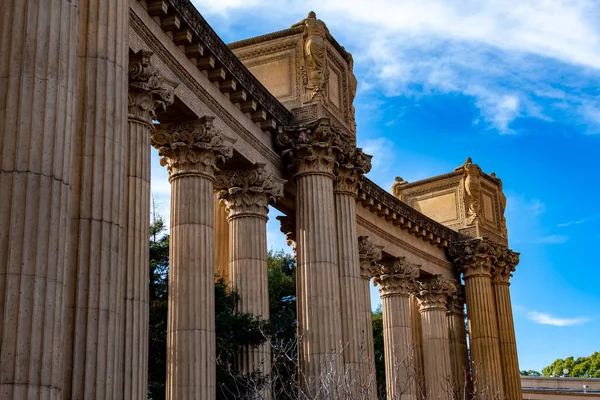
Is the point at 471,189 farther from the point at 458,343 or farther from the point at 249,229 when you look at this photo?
the point at 249,229

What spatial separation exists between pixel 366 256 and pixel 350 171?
30.2 ft

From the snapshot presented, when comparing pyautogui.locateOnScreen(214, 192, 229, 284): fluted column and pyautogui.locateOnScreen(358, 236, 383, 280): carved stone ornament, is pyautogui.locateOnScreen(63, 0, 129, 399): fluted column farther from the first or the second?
pyautogui.locateOnScreen(358, 236, 383, 280): carved stone ornament

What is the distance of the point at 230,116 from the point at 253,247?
556 centimetres

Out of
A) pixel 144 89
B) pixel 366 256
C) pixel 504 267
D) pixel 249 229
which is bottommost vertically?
pixel 249 229

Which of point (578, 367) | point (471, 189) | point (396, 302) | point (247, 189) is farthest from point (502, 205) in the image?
point (578, 367)

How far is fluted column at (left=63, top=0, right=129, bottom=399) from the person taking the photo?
67.2ft

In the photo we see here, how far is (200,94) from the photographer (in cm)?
3434

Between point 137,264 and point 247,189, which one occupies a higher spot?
point 247,189

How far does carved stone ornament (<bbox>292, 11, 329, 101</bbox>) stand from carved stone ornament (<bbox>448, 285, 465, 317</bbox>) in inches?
1057

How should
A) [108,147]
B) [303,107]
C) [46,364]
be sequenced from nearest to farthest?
[46,364] < [108,147] < [303,107]

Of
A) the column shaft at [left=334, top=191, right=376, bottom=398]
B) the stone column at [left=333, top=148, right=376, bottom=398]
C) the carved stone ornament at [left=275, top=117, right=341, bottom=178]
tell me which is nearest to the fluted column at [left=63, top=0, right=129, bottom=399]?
the carved stone ornament at [left=275, top=117, right=341, bottom=178]

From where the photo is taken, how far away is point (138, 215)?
88.0 feet

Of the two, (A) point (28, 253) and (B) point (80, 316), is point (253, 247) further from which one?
(A) point (28, 253)

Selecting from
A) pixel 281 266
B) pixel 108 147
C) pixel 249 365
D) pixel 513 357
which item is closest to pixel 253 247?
pixel 249 365
